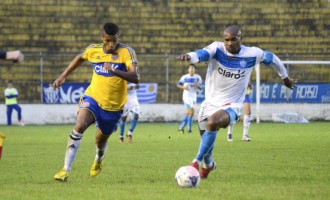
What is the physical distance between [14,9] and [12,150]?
711 inches

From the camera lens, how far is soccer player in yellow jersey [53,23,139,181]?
7.53 meters

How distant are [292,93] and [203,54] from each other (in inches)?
741

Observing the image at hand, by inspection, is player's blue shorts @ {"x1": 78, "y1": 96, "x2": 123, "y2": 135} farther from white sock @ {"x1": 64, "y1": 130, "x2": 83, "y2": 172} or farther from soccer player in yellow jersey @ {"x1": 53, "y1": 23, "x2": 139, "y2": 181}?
white sock @ {"x1": 64, "y1": 130, "x2": 83, "y2": 172}

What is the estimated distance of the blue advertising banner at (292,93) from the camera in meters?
25.1

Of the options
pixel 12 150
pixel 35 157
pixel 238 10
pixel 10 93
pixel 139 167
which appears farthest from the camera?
pixel 238 10

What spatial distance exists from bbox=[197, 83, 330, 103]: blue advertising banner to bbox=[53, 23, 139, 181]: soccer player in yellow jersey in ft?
58.5

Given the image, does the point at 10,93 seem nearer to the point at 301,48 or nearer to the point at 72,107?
the point at 72,107

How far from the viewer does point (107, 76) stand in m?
7.73

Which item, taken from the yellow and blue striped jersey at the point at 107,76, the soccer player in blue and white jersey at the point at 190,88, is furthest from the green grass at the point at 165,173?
the soccer player in blue and white jersey at the point at 190,88

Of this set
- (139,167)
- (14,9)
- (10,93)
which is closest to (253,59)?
(139,167)

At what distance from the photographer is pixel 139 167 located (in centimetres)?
904

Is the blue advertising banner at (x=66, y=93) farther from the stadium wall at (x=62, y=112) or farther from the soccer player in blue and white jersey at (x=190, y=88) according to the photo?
the soccer player in blue and white jersey at (x=190, y=88)

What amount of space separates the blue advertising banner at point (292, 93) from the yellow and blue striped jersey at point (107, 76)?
58.6ft

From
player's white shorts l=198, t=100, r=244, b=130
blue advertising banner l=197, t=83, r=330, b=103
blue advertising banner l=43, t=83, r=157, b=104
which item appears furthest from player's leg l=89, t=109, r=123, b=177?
blue advertising banner l=197, t=83, r=330, b=103
